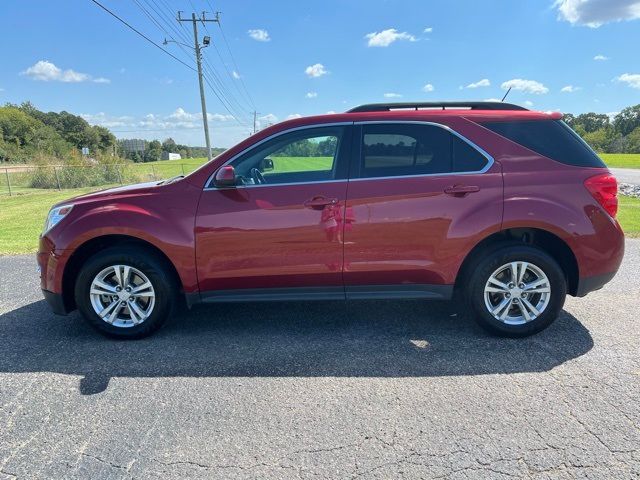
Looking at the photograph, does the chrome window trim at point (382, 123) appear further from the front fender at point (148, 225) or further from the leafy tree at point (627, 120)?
the leafy tree at point (627, 120)

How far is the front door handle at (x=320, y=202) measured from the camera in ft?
11.7

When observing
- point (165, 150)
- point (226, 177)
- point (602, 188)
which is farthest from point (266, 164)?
point (165, 150)

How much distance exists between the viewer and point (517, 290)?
369 cm

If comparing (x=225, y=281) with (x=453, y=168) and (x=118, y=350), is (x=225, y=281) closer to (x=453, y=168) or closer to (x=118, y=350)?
(x=118, y=350)

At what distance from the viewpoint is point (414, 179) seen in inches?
141

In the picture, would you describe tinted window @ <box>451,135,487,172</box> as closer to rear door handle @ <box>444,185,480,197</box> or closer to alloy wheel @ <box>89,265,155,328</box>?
rear door handle @ <box>444,185,480,197</box>

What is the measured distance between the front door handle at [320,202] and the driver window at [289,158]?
0.20 meters

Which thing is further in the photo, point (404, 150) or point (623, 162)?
point (623, 162)

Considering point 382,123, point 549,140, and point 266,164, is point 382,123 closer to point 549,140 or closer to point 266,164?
point 266,164

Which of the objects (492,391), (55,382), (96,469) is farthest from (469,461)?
(55,382)

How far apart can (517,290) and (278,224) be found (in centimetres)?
210

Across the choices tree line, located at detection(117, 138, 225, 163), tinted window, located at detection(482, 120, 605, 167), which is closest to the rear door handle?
tinted window, located at detection(482, 120, 605, 167)

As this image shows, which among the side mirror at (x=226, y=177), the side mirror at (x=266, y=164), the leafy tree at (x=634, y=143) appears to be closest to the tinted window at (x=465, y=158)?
the side mirror at (x=266, y=164)

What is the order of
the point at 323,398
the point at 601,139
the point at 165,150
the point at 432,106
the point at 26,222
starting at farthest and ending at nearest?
the point at 165,150
the point at 601,139
the point at 26,222
the point at 432,106
the point at 323,398
